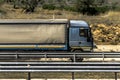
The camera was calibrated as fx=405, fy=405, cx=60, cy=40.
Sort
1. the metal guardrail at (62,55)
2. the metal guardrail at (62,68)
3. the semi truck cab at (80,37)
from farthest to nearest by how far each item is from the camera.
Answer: the semi truck cab at (80,37) → the metal guardrail at (62,55) → the metal guardrail at (62,68)

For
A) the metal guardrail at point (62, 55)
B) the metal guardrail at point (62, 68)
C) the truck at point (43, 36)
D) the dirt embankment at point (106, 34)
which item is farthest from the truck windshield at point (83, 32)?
the dirt embankment at point (106, 34)

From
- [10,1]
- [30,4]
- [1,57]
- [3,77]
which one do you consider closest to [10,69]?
[3,77]

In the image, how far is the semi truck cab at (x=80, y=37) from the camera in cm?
2442

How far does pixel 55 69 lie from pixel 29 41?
41.3ft

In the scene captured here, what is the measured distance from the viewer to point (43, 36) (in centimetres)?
2452

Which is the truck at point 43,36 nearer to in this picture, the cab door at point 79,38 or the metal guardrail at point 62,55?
the cab door at point 79,38

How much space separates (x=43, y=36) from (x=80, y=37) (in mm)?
2249

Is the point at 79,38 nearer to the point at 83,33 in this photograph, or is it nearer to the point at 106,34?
the point at 83,33

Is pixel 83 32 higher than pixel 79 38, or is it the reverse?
pixel 83 32

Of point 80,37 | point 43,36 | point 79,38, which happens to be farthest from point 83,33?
point 43,36

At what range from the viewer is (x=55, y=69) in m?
12.0

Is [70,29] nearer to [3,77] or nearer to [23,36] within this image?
[23,36]

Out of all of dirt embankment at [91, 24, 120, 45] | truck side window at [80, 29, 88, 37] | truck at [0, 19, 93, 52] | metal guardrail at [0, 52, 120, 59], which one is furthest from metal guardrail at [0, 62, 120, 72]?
dirt embankment at [91, 24, 120, 45]

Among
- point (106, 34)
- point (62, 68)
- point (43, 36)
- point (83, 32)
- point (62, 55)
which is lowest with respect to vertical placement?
point (106, 34)
